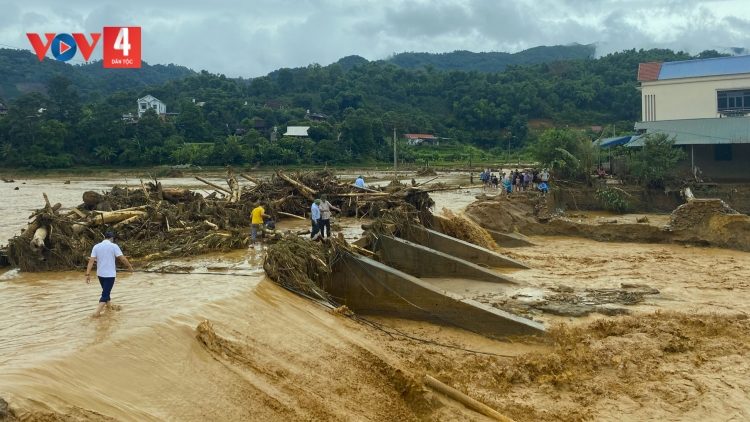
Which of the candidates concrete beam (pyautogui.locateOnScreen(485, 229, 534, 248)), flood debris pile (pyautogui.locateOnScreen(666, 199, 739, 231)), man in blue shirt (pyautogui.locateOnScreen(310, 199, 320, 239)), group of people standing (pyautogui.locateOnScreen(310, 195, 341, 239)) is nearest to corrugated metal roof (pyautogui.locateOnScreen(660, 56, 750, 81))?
flood debris pile (pyautogui.locateOnScreen(666, 199, 739, 231))

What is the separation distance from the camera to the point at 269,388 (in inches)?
308

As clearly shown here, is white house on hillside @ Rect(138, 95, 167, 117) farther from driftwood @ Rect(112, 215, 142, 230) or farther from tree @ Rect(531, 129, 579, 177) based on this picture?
driftwood @ Rect(112, 215, 142, 230)

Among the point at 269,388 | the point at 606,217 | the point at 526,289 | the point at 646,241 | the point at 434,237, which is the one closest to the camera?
the point at 269,388

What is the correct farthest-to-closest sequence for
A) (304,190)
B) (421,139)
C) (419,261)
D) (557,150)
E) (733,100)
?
(421,139) → (733,100) → (557,150) → (304,190) → (419,261)

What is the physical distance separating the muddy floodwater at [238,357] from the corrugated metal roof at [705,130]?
18293mm

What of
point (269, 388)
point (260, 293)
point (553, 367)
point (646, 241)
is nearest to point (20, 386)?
point (269, 388)

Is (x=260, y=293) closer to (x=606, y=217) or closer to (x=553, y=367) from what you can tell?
(x=553, y=367)

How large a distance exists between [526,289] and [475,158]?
57977 mm

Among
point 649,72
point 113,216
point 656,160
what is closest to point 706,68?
point 649,72

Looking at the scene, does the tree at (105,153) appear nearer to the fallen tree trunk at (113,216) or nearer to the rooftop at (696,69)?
the rooftop at (696,69)

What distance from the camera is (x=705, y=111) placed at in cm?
3822

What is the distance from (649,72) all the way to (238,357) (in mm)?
39282

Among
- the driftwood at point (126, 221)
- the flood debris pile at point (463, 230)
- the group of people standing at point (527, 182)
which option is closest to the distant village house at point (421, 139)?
the group of people standing at point (527, 182)

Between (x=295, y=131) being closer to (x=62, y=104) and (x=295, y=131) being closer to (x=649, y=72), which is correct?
(x=62, y=104)
